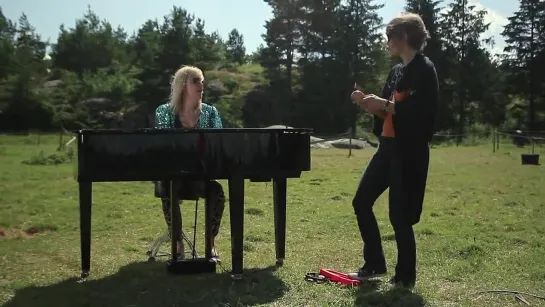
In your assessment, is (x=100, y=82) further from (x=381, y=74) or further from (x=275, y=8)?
(x=381, y=74)

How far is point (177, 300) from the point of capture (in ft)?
13.6

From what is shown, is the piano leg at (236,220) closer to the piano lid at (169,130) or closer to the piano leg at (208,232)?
the piano lid at (169,130)

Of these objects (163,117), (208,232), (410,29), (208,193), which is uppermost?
(410,29)

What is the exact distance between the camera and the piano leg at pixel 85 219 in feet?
15.2

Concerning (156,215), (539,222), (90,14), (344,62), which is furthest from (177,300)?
(90,14)

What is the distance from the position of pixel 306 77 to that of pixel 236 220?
48444 millimetres

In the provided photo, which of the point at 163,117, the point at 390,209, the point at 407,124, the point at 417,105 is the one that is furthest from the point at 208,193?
the point at 417,105

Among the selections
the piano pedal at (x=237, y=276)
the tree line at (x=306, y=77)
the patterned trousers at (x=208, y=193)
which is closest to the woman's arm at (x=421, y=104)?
the piano pedal at (x=237, y=276)

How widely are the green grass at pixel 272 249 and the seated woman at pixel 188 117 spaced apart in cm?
54

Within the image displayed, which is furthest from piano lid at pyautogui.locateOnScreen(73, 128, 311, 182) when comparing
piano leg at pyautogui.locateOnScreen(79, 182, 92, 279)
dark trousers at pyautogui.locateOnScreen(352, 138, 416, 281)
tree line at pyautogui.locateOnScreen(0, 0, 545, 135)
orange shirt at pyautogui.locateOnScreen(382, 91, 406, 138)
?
tree line at pyautogui.locateOnScreen(0, 0, 545, 135)

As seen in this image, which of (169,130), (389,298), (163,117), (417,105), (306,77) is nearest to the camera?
(389,298)

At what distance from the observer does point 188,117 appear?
5.65 meters

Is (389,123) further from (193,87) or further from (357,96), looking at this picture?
(193,87)

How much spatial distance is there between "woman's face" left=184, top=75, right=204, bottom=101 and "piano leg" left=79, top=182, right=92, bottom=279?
141 cm
